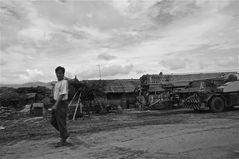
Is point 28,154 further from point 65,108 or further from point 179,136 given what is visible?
point 179,136

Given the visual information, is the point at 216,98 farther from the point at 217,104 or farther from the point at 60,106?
the point at 60,106

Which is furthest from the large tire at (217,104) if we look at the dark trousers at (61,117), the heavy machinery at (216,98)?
the dark trousers at (61,117)

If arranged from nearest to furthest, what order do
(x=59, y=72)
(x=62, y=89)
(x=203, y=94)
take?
1. (x=62, y=89)
2. (x=59, y=72)
3. (x=203, y=94)

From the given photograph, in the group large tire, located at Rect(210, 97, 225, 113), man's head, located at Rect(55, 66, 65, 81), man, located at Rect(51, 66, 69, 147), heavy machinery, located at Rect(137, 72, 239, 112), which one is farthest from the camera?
heavy machinery, located at Rect(137, 72, 239, 112)

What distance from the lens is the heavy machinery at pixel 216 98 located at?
17.6 m

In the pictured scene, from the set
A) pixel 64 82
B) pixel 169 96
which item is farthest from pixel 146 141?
pixel 169 96

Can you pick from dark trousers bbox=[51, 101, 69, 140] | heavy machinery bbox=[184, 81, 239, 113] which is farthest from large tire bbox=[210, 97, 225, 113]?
dark trousers bbox=[51, 101, 69, 140]

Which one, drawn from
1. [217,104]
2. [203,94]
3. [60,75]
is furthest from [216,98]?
[60,75]

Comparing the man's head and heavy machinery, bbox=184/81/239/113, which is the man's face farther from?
heavy machinery, bbox=184/81/239/113

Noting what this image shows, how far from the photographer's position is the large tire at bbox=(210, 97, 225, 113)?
17547 mm

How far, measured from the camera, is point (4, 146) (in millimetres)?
7809

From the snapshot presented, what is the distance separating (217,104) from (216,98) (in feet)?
1.25

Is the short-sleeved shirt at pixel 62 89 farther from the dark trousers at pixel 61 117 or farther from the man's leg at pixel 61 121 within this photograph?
the man's leg at pixel 61 121

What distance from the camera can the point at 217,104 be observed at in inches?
699
